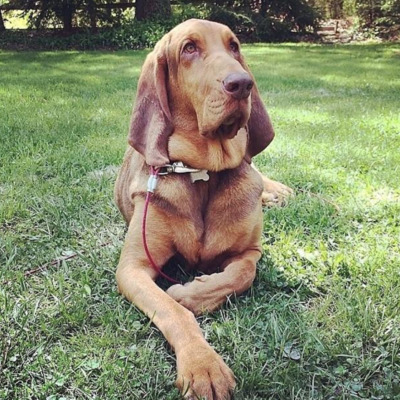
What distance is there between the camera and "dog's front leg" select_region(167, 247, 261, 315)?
2.41 metres

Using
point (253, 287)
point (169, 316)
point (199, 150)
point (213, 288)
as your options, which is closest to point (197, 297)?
point (213, 288)

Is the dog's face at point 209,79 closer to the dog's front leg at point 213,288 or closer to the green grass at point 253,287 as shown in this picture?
the dog's front leg at point 213,288

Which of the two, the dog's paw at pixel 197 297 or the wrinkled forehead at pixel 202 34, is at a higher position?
the wrinkled forehead at pixel 202 34

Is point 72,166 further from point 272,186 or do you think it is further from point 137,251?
point 137,251

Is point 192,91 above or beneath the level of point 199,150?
above

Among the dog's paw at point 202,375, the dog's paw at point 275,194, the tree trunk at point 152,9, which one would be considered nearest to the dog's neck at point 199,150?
the dog's paw at point 202,375

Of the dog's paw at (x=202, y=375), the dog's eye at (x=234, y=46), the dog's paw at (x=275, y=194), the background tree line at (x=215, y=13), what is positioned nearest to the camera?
the dog's paw at (x=202, y=375)

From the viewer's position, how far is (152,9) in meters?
19.3

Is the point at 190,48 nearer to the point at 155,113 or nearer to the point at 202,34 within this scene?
the point at 202,34

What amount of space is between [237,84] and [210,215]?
0.70 metres

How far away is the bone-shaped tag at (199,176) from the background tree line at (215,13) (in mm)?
17256

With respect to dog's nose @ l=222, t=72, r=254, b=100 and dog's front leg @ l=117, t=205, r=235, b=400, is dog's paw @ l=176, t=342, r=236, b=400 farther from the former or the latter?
dog's nose @ l=222, t=72, r=254, b=100

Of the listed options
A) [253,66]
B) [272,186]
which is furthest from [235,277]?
[253,66]

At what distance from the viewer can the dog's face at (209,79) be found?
7.64ft
